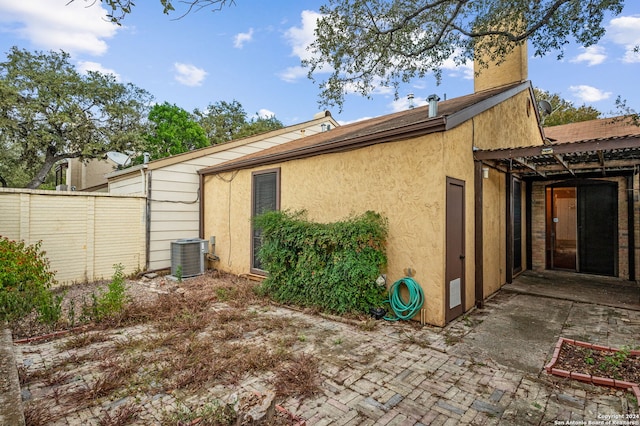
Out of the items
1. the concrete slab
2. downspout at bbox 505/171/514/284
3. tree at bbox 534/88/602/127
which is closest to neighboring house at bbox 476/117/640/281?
downspout at bbox 505/171/514/284

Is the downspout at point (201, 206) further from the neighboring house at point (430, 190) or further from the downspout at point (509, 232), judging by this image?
the downspout at point (509, 232)

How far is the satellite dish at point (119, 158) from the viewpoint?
628 inches

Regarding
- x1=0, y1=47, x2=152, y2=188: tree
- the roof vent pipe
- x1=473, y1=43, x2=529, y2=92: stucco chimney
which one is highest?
x1=0, y1=47, x2=152, y2=188: tree

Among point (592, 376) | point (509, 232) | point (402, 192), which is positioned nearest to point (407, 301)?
point (402, 192)

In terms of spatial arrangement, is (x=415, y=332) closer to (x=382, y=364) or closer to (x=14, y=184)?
(x=382, y=364)

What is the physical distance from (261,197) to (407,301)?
→ 14.0ft

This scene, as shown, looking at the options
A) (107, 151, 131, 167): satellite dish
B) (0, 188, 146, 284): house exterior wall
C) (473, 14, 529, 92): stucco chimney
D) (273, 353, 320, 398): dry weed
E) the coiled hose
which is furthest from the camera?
(107, 151, 131, 167): satellite dish

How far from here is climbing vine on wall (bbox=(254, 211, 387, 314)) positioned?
466 centimetres

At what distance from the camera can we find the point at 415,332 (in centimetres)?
418

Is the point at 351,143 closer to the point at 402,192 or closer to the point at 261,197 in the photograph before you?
the point at 402,192

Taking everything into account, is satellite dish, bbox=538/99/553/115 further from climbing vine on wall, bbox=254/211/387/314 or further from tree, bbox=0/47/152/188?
tree, bbox=0/47/152/188

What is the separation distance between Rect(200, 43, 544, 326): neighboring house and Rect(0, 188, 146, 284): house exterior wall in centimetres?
249

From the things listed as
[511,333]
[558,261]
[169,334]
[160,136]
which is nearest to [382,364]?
[511,333]

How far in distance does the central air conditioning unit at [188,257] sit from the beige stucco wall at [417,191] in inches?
49.4
